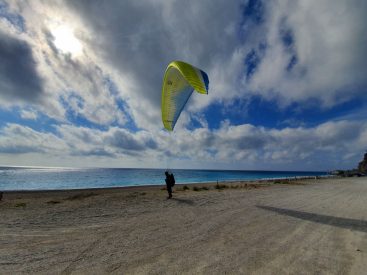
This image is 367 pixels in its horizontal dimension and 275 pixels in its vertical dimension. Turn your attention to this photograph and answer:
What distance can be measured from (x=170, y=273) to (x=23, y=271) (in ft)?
9.76

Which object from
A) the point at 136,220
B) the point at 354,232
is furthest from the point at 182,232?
the point at 354,232

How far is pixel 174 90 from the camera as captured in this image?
13.9 meters

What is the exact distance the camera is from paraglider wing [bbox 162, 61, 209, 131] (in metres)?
12.1

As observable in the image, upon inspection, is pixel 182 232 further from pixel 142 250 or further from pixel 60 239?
pixel 60 239

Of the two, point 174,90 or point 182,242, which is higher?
point 174,90

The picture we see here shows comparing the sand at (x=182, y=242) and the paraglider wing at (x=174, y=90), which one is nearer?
the sand at (x=182, y=242)

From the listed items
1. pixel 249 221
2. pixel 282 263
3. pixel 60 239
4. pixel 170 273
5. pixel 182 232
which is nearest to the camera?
pixel 170 273

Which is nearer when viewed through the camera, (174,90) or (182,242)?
(182,242)

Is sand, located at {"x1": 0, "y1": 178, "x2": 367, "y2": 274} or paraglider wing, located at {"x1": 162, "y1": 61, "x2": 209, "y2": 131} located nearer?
sand, located at {"x1": 0, "y1": 178, "x2": 367, "y2": 274}

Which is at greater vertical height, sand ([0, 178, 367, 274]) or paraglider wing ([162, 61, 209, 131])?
paraglider wing ([162, 61, 209, 131])

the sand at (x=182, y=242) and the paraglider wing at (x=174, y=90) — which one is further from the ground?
the paraglider wing at (x=174, y=90)

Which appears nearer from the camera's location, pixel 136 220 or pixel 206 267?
pixel 206 267

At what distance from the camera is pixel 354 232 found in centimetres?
742

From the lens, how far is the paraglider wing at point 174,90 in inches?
476
